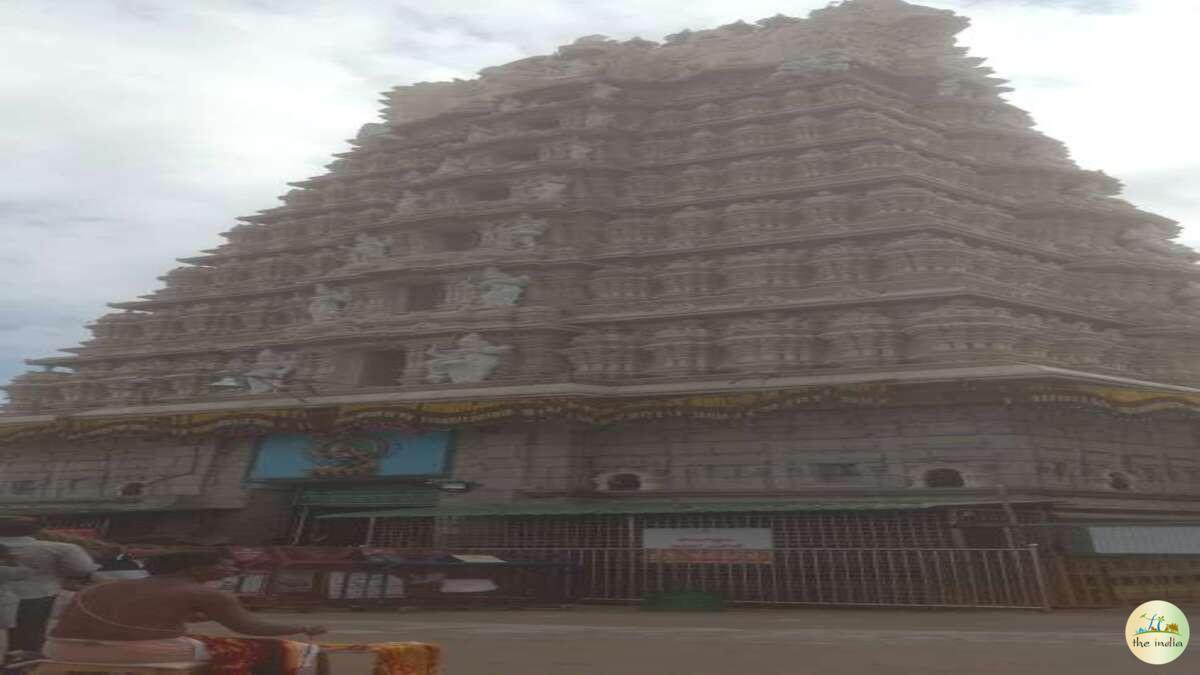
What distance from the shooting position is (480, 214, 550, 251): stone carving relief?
74.6 feet

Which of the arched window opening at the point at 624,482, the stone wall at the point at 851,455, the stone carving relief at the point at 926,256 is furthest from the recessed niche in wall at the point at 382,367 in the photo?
the stone carving relief at the point at 926,256

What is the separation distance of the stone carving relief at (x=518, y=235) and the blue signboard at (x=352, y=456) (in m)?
6.28

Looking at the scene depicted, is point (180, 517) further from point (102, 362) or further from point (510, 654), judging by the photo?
point (510, 654)

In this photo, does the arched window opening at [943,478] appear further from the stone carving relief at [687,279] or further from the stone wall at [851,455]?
the stone carving relief at [687,279]

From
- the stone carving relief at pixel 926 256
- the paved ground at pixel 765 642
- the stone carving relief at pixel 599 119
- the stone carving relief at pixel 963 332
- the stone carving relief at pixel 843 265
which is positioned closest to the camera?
the paved ground at pixel 765 642

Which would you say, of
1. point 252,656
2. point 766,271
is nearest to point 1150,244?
point 766,271

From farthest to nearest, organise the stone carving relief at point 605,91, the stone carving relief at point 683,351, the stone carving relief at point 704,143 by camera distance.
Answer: the stone carving relief at point 605,91
the stone carving relief at point 704,143
the stone carving relief at point 683,351

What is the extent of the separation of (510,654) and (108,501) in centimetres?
1774

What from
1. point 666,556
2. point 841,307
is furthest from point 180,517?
point 841,307

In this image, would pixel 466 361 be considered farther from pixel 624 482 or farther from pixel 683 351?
pixel 683 351

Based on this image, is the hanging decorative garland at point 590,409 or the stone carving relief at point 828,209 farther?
the stone carving relief at point 828,209

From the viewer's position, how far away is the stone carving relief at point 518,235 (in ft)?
74.6

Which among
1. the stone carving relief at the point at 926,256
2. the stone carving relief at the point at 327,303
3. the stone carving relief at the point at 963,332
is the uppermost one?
the stone carving relief at the point at 327,303

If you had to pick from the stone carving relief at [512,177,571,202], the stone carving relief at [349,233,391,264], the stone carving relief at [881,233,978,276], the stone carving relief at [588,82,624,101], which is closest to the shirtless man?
the stone carving relief at [881,233,978,276]
